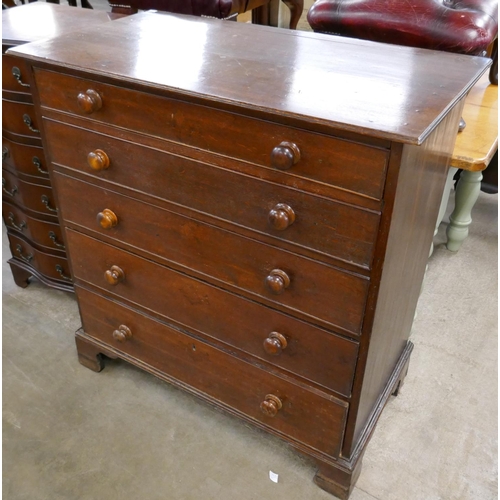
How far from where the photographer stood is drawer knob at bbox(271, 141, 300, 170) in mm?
989

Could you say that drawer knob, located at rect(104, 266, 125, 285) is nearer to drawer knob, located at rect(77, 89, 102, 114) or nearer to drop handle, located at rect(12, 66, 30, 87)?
drawer knob, located at rect(77, 89, 102, 114)

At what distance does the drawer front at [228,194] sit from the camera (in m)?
1.03

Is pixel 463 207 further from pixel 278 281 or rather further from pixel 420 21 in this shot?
pixel 278 281

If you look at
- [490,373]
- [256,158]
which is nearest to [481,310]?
[490,373]

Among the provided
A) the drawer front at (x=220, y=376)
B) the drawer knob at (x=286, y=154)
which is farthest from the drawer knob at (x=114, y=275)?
the drawer knob at (x=286, y=154)

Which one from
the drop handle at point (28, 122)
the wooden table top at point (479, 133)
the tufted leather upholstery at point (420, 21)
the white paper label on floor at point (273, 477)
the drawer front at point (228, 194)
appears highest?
the tufted leather upholstery at point (420, 21)

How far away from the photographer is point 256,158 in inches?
41.7

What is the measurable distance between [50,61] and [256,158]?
0.51 meters

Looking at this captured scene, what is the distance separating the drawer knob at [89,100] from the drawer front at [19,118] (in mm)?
544

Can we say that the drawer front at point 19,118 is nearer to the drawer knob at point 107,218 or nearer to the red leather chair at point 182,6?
the drawer knob at point 107,218

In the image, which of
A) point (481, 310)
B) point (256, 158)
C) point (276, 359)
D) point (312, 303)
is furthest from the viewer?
point (481, 310)

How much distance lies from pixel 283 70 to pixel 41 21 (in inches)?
41.7

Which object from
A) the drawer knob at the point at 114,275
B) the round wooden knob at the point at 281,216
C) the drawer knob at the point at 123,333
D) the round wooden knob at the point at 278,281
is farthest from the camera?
the drawer knob at the point at 123,333

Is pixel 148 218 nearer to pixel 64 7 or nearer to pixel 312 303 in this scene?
pixel 312 303
